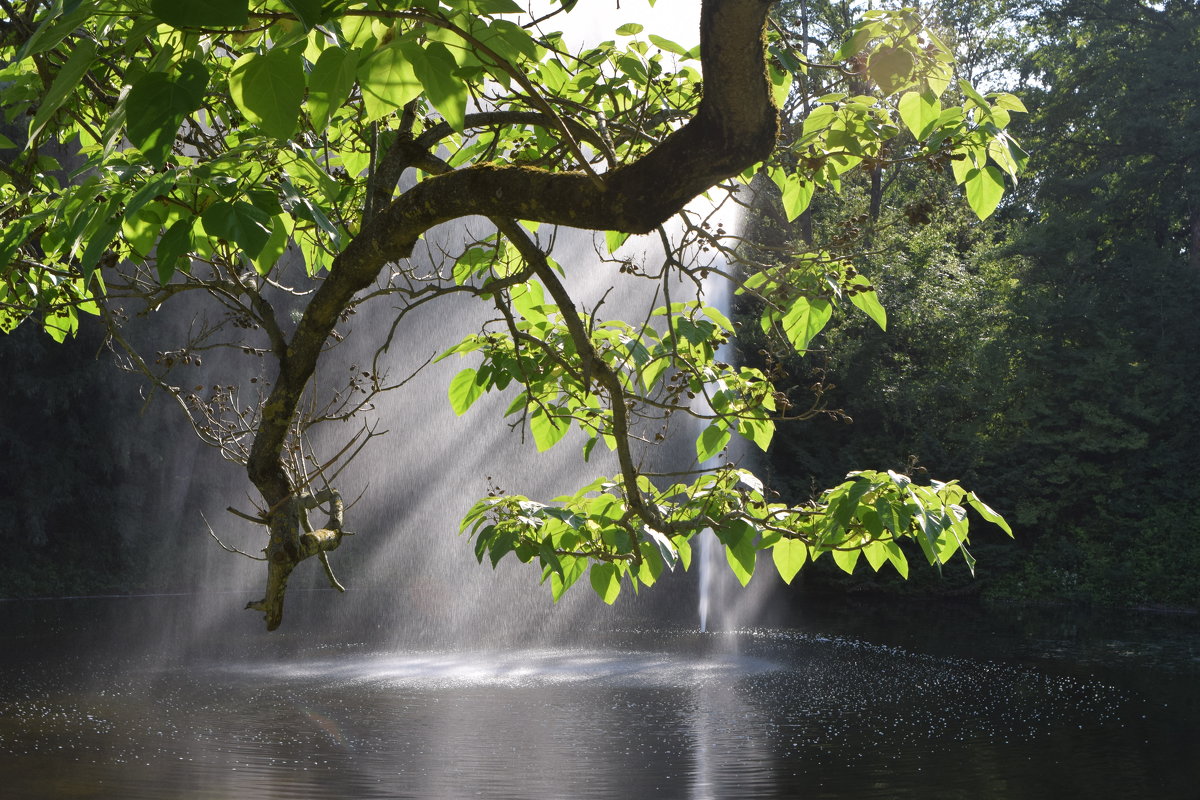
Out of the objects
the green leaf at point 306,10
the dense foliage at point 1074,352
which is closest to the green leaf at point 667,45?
the green leaf at point 306,10

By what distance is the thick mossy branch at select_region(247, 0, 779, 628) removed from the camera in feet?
3.55

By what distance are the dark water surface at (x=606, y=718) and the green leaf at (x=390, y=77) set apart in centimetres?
568

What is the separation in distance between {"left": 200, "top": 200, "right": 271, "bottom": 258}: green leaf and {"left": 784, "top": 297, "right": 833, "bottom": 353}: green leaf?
107 cm

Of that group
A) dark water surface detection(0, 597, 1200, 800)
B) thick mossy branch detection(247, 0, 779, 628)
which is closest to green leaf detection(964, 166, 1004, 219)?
thick mossy branch detection(247, 0, 779, 628)

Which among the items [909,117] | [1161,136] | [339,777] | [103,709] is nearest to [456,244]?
[1161,136]

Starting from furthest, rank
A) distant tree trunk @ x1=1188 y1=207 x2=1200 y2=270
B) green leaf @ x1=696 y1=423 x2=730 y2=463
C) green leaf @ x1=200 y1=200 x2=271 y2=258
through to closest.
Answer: distant tree trunk @ x1=1188 y1=207 x2=1200 y2=270, green leaf @ x1=696 y1=423 x2=730 y2=463, green leaf @ x1=200 y1=200 x2=271 y2=258

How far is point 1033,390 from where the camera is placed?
64.5 feet

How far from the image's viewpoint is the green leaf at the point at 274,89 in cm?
90

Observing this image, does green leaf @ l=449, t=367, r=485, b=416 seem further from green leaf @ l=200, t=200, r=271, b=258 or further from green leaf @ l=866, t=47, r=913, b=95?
green leaf @ l=200, t=200, r=271, b=258

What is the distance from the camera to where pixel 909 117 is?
1564 millimetres

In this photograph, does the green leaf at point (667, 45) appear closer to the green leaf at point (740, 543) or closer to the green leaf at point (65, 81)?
the green leaf at point (740, 543)

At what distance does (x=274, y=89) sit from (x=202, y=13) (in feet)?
0.58

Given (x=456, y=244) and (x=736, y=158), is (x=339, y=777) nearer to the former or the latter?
(x=736, y=158)

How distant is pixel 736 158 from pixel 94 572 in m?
21.1
